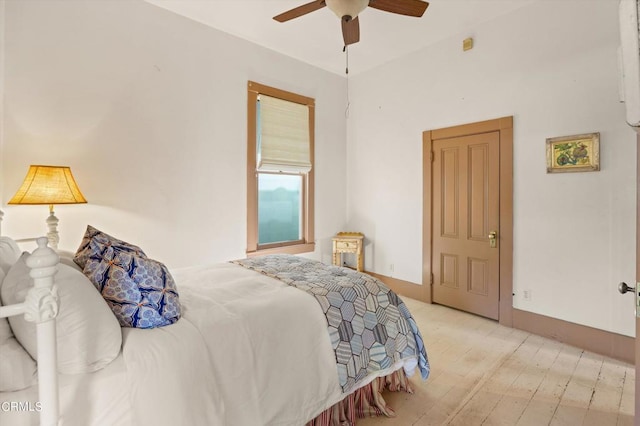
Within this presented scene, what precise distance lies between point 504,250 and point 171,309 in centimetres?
320

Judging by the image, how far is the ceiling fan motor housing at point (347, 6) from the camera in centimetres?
206

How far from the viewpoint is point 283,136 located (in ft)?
13.5

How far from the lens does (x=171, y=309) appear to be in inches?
56.4

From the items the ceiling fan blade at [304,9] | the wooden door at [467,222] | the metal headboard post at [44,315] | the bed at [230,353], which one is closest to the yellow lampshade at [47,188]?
the bed at [230,353]

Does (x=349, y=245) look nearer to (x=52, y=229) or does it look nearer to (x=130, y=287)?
(x=52, y=229)

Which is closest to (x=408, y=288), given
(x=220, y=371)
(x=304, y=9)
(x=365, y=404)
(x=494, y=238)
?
(x=494, y=238)

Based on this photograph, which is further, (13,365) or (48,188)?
(48,188)

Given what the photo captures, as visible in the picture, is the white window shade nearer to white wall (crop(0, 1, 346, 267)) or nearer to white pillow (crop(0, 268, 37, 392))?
white wall (crop(0, 1, 346, 267))

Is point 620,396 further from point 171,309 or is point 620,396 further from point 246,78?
point 246,78

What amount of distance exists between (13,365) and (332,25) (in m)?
3.70

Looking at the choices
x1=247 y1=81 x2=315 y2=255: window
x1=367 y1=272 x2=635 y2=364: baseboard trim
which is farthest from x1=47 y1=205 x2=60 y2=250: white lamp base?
x1=367 y1=272 x2=635 y2=364: baseboard trim

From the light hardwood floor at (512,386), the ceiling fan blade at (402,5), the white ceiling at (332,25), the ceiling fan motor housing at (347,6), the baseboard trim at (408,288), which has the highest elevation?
the white ceiling at (332,25)

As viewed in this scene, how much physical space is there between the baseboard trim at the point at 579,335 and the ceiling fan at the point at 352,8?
2978 mm

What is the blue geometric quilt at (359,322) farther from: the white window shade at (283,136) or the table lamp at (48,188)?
the white window shade at (283,136)
